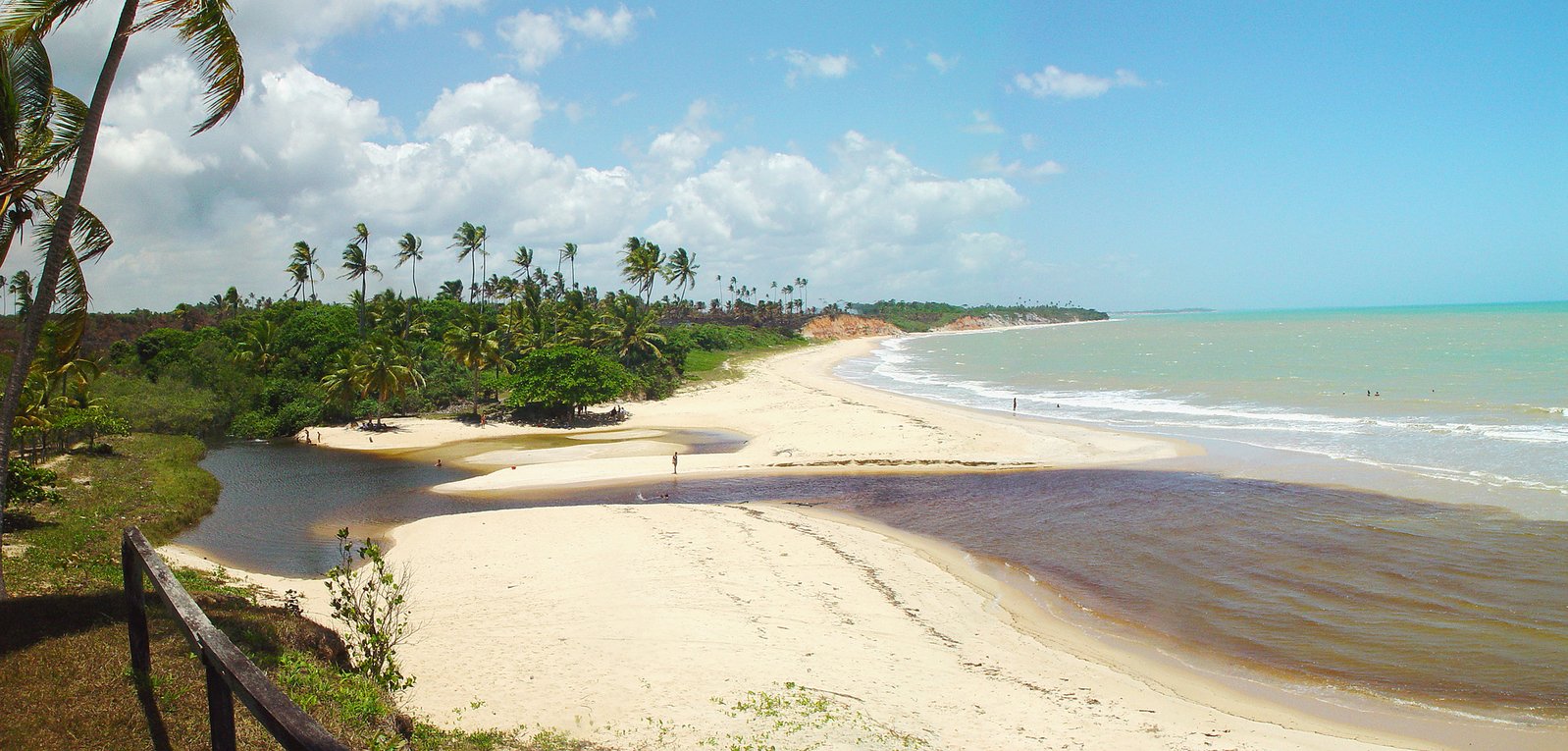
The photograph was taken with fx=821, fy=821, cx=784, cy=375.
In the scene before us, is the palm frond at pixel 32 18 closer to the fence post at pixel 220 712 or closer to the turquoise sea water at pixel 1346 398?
the fence post at pixel 220 712

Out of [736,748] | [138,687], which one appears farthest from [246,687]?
[736,748]

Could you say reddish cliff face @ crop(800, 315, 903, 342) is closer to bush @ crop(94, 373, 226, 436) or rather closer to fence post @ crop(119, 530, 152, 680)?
bush @ crop(94, 373, 226, 436)

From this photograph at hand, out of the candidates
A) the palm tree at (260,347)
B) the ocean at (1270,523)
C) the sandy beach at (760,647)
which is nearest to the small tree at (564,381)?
the ocean at (1270,523)

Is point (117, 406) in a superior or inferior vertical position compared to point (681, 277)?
inferior

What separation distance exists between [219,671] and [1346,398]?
2021 inches

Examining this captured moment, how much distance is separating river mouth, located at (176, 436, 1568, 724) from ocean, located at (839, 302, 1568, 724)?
0.06m

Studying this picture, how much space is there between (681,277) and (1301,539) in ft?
207

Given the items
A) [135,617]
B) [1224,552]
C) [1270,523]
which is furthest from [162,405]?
[1270,523]

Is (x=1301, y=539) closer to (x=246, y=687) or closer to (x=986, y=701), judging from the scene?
(x=986, y=701)

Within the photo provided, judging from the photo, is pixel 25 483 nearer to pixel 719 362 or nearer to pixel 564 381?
pixel 564 381

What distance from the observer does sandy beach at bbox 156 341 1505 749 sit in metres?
9.62

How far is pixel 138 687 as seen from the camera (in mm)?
6047

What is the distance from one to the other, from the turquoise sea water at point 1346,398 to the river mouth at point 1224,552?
517 cm

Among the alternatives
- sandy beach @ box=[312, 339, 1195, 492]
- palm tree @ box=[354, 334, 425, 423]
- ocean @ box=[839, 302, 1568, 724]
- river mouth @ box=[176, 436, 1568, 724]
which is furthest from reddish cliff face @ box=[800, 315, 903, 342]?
river mouth @ box=[176, 436, 1568, 724]
